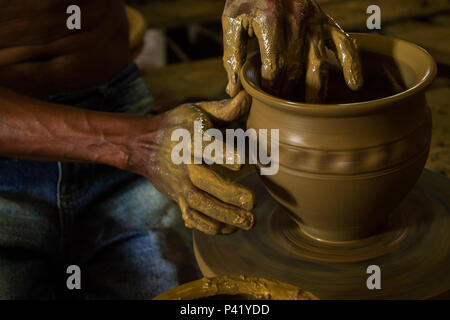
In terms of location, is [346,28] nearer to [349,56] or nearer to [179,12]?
[179,12]

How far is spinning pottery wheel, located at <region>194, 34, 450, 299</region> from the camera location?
1.02m

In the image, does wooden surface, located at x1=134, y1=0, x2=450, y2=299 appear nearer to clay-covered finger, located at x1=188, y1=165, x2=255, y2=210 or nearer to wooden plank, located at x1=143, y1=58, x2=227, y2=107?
wooden plank, located at x1=143, y1=58, x2=227, y2=107

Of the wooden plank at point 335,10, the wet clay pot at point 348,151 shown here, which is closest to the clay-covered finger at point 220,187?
the wet clay pot at point 348,151

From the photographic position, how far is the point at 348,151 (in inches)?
40.1

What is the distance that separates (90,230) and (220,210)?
0.61 meters

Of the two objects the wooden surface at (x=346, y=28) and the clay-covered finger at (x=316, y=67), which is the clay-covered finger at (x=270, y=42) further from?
the wooden surface at (x=346, y=28)

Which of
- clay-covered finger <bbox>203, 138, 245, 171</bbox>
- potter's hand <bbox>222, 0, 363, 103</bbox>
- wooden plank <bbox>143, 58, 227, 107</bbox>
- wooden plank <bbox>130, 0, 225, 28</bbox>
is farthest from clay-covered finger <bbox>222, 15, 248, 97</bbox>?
wooden plank <bbox>130, 0, 225, 28</bbox>

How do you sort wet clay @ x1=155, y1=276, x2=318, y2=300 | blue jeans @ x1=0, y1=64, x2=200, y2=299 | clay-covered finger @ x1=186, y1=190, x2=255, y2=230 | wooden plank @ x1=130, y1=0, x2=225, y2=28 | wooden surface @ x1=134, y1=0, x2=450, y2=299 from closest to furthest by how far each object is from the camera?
wet clay @ x1=155, y1=276, x2=318, y2=300 < clay-covered finger @ x1=186, y1=190, x2=255, y2=230 < blue jeans @ x1=0, y1=64, x2=200, y2=299 < wooden surface @ x1=134, y1=0, x2=450, y2=299 < wooden plank @ x1=130, y1=0, x2=225, y2=28

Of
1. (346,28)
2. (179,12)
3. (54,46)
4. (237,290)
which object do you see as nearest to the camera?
(237,290)

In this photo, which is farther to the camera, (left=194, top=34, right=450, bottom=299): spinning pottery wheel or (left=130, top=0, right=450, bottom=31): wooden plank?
(left=130, top=0, right=450, bottom=31): wooden plank

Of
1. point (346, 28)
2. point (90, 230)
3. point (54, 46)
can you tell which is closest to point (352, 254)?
point (90, 230)

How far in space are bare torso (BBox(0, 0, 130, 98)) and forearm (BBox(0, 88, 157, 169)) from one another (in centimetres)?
17
